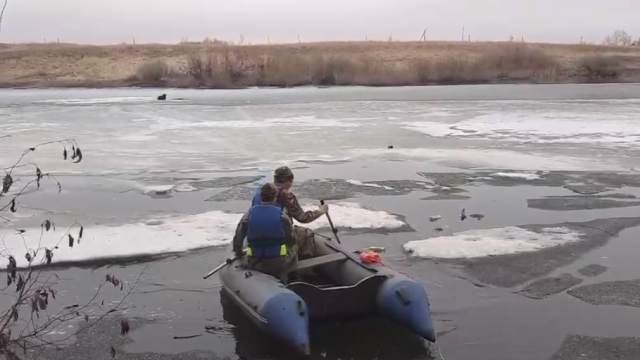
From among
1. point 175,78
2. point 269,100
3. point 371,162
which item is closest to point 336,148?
point 371,162

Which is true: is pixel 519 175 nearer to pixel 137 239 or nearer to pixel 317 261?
pixel 137 239

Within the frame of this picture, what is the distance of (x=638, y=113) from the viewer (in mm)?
23719

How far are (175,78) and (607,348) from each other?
42756mm

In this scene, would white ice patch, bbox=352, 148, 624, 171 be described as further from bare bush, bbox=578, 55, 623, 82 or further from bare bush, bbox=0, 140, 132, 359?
bare bush, bbox=578, 55, 623, 82

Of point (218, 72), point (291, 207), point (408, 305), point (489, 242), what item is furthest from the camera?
point (218, 72)

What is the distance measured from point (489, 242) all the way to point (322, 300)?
331 cm

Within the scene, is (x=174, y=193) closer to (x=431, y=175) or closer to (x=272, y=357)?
(x=431, y=175)

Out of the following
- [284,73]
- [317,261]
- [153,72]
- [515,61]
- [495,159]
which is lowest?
[495,159]

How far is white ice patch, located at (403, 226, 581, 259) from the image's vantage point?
8.31m

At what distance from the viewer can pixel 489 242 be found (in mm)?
8648

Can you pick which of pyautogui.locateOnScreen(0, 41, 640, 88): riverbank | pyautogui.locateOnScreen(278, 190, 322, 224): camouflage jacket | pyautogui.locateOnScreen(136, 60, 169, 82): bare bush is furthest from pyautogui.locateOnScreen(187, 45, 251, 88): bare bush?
pyautogui.locateOnScreen(278, 190, 322, 224): camouflage jacket

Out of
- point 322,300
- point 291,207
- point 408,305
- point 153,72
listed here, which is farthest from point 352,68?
point 408,305

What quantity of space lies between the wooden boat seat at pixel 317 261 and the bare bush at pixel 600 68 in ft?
131

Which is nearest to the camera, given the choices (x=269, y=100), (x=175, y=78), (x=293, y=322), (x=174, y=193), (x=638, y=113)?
(x=293, y=322)
